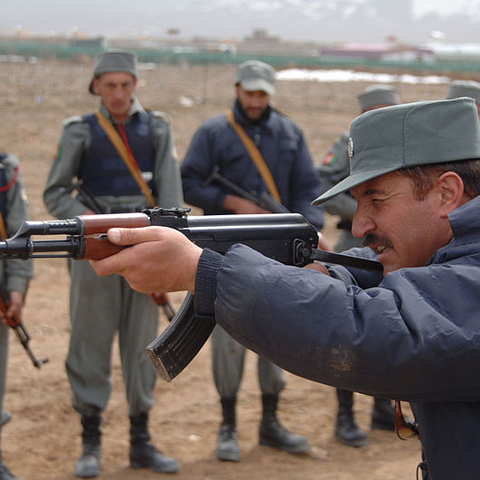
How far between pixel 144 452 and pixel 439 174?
331 centimetres

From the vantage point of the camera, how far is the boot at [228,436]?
502cm

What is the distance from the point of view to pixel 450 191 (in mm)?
2098

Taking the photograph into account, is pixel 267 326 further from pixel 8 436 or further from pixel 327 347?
pixel 8 436

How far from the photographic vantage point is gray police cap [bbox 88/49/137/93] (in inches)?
200

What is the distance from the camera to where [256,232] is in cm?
239

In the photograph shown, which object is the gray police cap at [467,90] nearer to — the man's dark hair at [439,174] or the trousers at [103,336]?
the trousers at [103,336]

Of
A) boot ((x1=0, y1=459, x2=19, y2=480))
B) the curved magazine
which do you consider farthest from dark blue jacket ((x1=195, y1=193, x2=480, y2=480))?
boot ((x1=0, y1=459, x2=19, y2=480))

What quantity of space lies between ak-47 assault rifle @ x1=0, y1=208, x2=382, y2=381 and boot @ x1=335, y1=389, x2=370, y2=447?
2.96 metres

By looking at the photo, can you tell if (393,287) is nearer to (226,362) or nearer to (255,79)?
(226,362)

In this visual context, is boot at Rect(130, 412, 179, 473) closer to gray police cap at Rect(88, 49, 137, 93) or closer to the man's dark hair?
gray police cap at Rect(88, 49, 137, 93)

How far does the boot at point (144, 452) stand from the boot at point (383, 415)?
1.56 meters

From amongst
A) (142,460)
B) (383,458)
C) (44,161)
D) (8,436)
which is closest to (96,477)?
(142,460)

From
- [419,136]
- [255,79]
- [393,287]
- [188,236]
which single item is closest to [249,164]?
[255,79]

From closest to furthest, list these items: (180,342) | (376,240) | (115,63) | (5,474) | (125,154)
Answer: (376,240) < (180,342) < (5,474) < (125,154) < (115,63)
